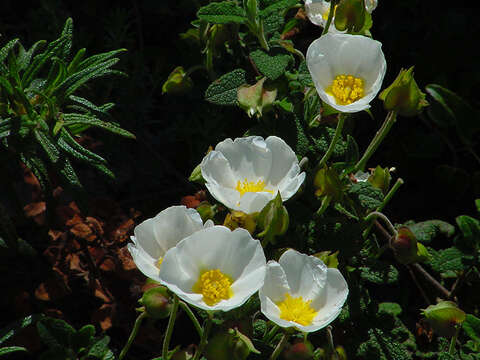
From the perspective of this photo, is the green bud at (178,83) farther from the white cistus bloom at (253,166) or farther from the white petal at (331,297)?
the white petal at (331,297)

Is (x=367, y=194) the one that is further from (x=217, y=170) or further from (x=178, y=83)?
(x=178, y=83)

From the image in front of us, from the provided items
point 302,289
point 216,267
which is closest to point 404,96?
point 302,289

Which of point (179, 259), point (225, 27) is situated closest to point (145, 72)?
point (225, 27)

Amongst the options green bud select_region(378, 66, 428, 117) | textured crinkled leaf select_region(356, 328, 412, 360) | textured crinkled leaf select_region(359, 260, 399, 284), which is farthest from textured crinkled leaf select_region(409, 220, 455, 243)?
green bud select_region(378, 66, 428, 117)

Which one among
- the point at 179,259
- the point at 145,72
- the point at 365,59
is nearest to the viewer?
the point at 179,259

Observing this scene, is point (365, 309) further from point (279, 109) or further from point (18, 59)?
point (18, 59)

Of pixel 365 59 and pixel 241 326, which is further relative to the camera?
pixel 365 59

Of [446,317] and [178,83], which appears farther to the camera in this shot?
[178,83]
